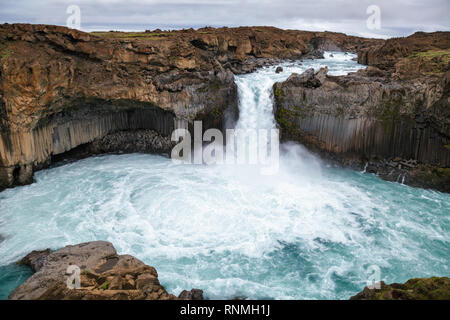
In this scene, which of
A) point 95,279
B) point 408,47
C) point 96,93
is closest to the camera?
point 95,279

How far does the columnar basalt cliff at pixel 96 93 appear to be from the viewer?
1830 centimetres

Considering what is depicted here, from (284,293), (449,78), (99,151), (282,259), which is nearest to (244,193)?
(282,259)

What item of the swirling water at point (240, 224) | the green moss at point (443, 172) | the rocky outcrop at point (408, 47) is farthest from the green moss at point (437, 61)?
the swirling water at point (240, 224)

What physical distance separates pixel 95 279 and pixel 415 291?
8.06m

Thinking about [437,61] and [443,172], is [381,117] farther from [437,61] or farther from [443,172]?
[437,61]

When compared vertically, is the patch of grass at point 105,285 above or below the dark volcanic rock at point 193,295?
above

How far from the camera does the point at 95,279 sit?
8.80 m

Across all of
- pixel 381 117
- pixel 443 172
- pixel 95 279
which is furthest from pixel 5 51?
pixel 443 172

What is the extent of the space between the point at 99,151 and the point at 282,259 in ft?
55.7

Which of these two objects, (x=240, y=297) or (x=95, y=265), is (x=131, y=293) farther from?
(x=240, y=297)

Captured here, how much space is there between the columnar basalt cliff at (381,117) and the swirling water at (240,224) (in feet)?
4.87

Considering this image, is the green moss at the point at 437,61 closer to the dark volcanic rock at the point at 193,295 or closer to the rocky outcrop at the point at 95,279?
the dark volcanic rock at the point at 193,295
